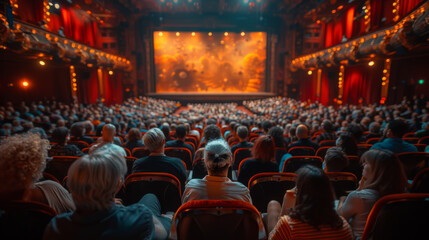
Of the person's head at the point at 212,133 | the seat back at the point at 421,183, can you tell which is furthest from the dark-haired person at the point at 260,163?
the person's head at the point at 212,133

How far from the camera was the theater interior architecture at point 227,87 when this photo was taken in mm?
2068

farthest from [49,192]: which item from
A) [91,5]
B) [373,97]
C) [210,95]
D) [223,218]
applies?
[210,95]

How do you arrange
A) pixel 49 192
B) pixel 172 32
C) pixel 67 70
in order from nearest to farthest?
pixel 49 192
pixel 67 70
pixel 172 32

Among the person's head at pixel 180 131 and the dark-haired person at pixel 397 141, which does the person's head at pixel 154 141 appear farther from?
→ the dark-haired person at pixel 397 141

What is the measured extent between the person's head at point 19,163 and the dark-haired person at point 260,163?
2.01 m

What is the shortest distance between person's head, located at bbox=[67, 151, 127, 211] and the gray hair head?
836 millimetres

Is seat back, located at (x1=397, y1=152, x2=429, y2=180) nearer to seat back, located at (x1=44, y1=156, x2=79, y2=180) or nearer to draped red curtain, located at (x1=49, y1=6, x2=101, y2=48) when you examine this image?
seat back, located at (x1=44, y1=156, x2=79, y2=180)

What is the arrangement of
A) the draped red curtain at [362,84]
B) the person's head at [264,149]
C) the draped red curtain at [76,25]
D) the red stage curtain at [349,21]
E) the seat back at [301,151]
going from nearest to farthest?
the person's head at [264,149] < the seat back at [301,151] < the draped red curtain at [362,84] < the draped red curtain at [76,25] < the red stage curtain at [349,21]

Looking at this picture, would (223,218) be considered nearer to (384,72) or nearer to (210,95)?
(384,72)

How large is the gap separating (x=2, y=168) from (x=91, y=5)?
16838mm

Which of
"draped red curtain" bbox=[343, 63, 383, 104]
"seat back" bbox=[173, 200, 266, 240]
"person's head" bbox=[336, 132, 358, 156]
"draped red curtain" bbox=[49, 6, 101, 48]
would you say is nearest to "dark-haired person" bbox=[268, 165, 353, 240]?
"seat back" bbox=[173, 200, 266, 240]

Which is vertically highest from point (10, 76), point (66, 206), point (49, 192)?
point (10, 76)

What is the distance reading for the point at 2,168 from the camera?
1494mm

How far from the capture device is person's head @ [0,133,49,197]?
1.50 metres
